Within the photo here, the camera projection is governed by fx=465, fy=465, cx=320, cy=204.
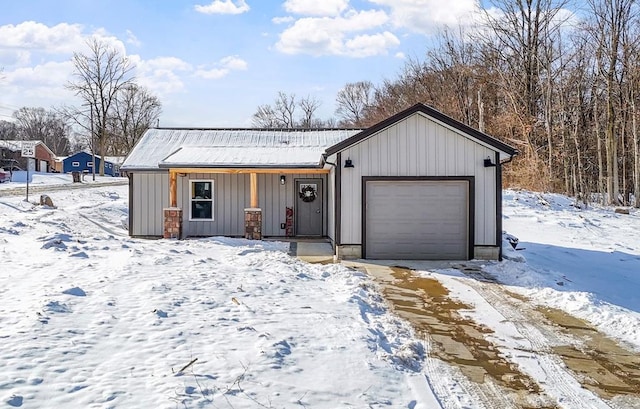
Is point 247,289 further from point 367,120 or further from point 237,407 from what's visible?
point 367,120

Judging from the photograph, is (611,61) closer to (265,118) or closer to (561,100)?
(561,100)

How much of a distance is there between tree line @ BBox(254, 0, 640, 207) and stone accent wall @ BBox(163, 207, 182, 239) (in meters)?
17.3

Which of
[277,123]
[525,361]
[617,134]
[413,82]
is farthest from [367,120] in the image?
[525,361]

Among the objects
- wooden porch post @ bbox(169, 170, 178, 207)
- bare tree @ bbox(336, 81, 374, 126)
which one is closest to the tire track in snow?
wooden porch post @ bbox(169, 170, 178, 207)

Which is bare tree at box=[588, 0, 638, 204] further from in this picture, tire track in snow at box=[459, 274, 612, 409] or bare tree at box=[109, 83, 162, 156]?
bare tree at box=[109, 83, 162, 156]

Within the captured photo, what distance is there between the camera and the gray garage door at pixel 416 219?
35.0 feet

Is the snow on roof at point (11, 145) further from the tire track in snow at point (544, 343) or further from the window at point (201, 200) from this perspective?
the tire track in snow at point (544, 343)

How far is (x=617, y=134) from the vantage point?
88.2 ft

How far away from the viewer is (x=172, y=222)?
13414 millimetres

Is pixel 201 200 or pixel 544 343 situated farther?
pixel 201 200

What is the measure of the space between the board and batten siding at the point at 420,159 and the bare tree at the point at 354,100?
3447cm

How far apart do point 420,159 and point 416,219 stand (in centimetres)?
138

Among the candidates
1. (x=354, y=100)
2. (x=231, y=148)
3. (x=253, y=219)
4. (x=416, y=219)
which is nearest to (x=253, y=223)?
(x=253, y=219)

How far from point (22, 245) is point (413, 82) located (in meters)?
30.6
